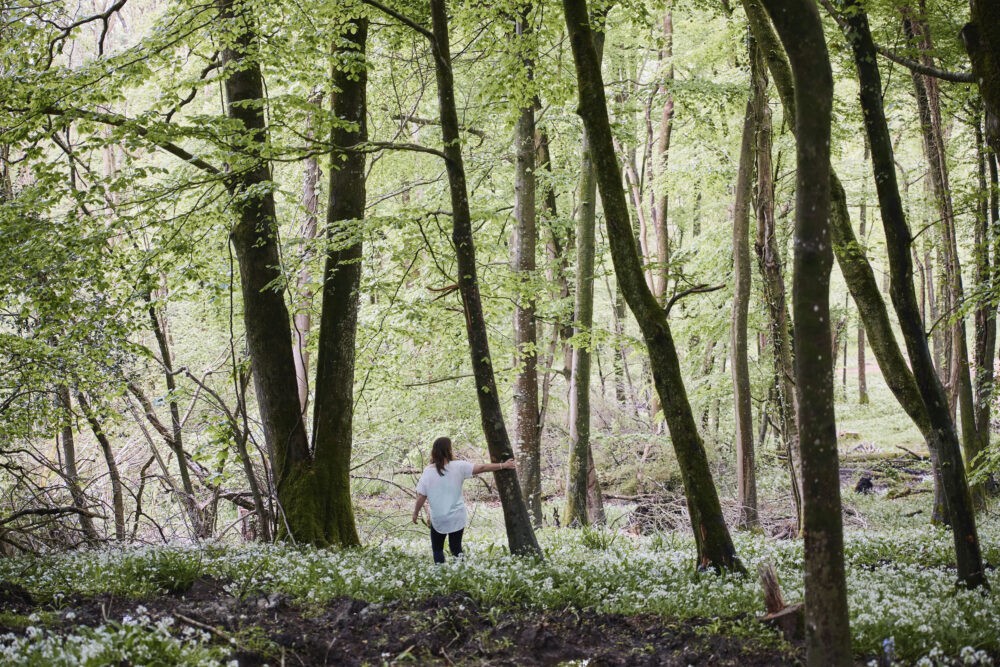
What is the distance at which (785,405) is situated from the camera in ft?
39.8

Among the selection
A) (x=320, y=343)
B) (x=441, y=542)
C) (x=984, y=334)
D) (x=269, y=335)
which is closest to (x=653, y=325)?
(x=441, y=542)

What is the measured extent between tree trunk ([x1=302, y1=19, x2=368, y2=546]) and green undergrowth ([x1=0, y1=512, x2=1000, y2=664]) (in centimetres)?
134

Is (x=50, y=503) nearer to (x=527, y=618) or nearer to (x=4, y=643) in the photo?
(x=4, y=643)

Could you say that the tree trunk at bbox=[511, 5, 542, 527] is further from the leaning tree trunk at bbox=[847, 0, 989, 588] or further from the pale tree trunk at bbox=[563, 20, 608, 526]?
the leaning tree trunk at bbox=[847, 0, 989, 588]

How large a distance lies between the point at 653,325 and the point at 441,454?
3.33 metres

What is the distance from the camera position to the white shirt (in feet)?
29.4

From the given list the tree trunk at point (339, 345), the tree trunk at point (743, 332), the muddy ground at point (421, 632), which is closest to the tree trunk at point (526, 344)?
the tree trunk at point (743, 332)

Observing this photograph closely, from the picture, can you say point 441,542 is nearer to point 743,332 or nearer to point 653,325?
point 653,325

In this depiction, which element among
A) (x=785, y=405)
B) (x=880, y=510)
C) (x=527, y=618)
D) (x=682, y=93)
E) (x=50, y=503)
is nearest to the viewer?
(x=527, y=618)

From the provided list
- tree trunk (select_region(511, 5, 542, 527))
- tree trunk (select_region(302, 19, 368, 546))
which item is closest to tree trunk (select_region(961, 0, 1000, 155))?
tree trunk (select_region(302, 19, 368, 546))

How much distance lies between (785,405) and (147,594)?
987cm

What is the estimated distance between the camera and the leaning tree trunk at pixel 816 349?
4.00m

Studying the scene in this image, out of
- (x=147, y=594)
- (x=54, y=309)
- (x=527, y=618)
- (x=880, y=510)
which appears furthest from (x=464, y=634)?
(x=880, y=510)

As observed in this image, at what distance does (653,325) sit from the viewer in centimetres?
736
